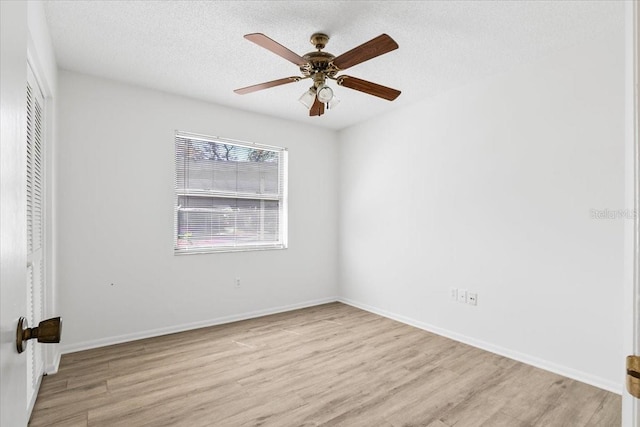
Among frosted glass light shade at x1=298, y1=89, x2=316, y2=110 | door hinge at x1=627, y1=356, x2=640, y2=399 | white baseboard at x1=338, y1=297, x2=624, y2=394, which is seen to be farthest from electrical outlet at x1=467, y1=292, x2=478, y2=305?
door hinge at x1=627, y1=356, x2=640, y2=399

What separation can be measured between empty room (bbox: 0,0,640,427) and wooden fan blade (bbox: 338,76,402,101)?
3 centimetres

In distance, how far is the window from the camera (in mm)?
3498

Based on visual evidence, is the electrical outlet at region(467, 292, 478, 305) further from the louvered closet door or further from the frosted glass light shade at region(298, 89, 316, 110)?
the louvered closet door

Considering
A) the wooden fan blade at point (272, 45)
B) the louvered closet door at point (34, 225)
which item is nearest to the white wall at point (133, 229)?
the louvered closet door at point (34, 225)

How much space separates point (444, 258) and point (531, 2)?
2.21m

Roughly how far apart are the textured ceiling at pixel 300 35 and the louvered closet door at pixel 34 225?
56 centimetres

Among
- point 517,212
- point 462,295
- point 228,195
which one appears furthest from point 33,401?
point 517,212

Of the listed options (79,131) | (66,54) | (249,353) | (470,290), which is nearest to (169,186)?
(79,131)

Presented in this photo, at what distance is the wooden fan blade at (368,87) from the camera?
2.30 m

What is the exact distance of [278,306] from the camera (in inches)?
161

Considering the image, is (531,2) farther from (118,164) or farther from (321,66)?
(118,164)

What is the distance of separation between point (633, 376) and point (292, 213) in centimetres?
380

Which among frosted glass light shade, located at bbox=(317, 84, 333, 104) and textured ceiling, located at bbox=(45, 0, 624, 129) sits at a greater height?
textured ceiling, located at bbox=(45, 0, 624, 129)

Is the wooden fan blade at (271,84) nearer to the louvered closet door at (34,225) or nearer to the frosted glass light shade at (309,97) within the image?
the frosted glass light shade at (309,97)
